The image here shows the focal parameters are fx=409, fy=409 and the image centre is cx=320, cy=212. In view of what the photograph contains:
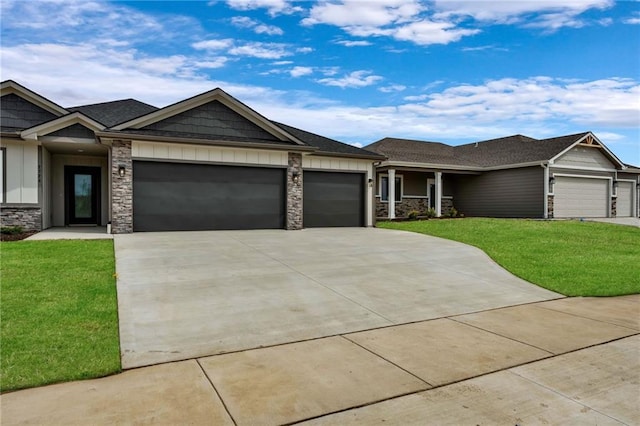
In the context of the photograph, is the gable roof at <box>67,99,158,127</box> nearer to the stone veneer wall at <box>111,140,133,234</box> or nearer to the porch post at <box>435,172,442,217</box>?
the stone veneer wall at <box>111,140,133,234</box>

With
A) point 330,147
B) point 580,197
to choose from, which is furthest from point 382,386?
point 580,197

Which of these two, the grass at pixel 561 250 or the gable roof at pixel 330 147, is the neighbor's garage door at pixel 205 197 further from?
the grass at pixel 561 250

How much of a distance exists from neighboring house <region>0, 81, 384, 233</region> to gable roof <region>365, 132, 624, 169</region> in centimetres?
774

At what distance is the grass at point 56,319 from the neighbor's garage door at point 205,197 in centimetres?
490

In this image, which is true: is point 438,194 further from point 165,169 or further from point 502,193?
point 165,169

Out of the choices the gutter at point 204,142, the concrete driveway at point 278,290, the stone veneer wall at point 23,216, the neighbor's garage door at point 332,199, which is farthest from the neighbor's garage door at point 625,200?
the stone veneer wall at point 23,216

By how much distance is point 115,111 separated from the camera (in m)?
17.2

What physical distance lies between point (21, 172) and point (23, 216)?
4.83ft

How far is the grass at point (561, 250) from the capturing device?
328 inches

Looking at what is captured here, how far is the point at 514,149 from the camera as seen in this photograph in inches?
998

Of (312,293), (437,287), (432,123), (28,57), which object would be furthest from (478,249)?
(432,123)

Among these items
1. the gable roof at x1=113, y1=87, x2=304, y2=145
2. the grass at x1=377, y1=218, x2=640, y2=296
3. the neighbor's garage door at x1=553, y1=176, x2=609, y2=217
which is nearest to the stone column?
the grass at x1=377, y1=218, x2=640, y2=296

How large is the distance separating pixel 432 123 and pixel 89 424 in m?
30.8

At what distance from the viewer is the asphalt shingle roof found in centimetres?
2273
